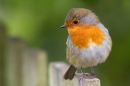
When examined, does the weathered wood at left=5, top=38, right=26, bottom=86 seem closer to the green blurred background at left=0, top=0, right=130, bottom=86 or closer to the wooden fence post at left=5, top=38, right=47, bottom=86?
the wooden fence post at left=5, top=38, right=47, bottom=86

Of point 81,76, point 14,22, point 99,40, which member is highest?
point 14,22

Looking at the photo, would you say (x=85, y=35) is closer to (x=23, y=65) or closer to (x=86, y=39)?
(x=86, y=39)

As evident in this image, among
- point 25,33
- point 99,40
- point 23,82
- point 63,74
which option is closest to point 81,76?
point 63,74

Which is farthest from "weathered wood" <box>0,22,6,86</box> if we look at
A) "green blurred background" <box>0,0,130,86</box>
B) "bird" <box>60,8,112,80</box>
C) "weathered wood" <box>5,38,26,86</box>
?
"bird" <box>60,8,112,80</box>

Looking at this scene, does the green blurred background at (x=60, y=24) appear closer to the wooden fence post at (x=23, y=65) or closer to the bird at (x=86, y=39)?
the wooden fence post at (x=23, y=65)

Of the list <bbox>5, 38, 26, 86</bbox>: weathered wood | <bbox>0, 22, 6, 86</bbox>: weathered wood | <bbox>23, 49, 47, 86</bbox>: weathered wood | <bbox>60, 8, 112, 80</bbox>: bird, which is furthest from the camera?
<bbox>0, 22, 6, 86</bbox>: weathered wood

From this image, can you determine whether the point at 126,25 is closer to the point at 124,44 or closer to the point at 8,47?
the point at 124,44

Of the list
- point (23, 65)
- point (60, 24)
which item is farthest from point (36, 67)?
point (60, 24)
